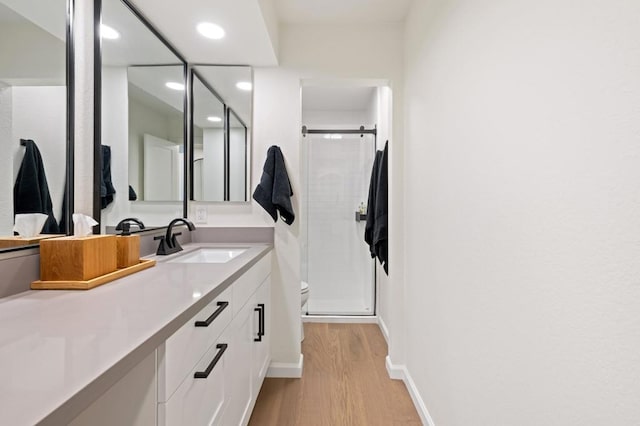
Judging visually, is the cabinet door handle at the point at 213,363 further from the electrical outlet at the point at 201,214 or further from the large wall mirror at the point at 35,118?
the electrical outlet at the point at 201,214

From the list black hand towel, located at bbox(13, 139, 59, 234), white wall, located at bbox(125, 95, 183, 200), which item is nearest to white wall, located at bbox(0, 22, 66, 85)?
black hand towel, located at bbox(13, 139, 59, 234)

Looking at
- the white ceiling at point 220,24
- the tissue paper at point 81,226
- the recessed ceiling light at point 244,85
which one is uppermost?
the white ceiling at point 220,24

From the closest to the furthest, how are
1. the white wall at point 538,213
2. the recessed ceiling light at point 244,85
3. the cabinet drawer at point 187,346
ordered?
the white wall at point 538,213, the cabinet drawer at point 187,346, the recessed ceiling light at point 244,85

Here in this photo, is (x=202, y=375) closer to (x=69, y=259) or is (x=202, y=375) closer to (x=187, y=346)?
(x=187, y=346)

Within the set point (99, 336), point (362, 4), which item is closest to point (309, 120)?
point (362, 4)

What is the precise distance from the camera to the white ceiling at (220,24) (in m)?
1.66

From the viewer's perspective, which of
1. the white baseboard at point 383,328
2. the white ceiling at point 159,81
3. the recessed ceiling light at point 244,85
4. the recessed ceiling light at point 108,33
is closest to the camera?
the recessed ceiling light at point 108,33

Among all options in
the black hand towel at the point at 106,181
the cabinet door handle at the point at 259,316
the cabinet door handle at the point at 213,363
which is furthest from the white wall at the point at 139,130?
the cabinet door handle at the point at 213,363

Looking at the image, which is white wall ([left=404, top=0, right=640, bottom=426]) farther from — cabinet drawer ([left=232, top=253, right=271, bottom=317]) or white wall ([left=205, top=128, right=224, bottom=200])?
white wall ([left=205, top=128, right=224, bottom=200])

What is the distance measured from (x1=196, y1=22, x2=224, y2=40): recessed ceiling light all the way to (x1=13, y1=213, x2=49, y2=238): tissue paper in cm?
129

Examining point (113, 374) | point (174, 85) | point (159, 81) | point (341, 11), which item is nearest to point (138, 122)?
point (159, 81)

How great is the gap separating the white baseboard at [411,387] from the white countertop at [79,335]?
4.31 feet

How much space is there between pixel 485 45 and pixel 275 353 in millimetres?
2167

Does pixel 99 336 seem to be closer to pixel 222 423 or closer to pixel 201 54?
pixel 222 423
